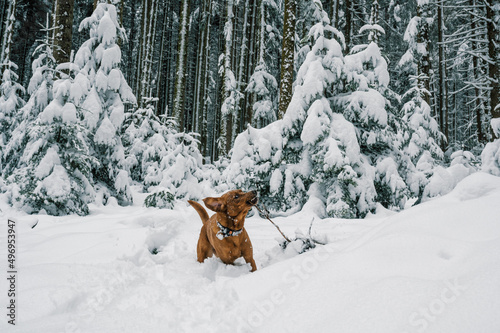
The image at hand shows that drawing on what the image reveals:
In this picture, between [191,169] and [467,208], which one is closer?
[467,208]

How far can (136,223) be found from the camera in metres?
3.76

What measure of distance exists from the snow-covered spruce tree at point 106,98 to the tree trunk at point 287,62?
442cm

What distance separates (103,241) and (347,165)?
3.83 metres

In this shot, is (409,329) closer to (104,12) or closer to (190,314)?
(190,314)

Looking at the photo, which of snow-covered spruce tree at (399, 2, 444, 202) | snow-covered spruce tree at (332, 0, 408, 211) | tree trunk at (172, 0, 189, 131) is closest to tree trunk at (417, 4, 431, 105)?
snow-covered spruce tree at (399, 2, 444, 202)

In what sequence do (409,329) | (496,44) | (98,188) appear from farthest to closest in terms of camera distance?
1. (496,44)
2. (98,188)
3. (409,329)

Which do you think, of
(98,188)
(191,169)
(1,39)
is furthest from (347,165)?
(1,39)

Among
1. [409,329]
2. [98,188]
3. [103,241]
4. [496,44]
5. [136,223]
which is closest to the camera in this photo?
[409,329]

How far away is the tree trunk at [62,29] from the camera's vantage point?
6.57 metres

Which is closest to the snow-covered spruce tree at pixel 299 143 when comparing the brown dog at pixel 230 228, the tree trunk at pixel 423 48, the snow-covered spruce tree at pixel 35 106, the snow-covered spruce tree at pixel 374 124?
the snow-covered spruce tree at pixel 374 124

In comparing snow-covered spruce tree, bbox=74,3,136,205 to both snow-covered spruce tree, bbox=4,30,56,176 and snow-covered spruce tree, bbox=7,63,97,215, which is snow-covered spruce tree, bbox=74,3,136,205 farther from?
snow-covered spruce tree, bbox=7,63,97,215

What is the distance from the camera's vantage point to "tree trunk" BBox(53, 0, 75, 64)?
6570 millimetres

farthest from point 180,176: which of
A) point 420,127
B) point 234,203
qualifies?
point 420,127

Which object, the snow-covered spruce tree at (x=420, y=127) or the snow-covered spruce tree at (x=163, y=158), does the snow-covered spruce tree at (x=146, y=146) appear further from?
the snow-covered spruce tree at (x=420, y=127)
